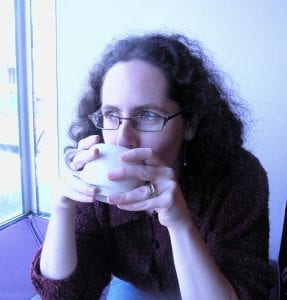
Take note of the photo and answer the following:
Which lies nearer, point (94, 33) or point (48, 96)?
point (94, 33)

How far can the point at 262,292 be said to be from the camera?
66cm

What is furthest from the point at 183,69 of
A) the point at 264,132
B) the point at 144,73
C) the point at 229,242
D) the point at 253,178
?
the point at 264,132

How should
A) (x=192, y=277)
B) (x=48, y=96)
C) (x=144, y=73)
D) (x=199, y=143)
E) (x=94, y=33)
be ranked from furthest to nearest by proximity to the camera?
(x=48, y=96) → (x=94, y=33) → (x=199, y=143) → (x=144, y=73) → (x=192, y=277)

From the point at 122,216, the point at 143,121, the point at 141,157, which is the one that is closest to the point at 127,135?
the point at 143,121

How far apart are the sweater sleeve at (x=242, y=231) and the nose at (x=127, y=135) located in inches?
10.8

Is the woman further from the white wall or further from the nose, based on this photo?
the white wall

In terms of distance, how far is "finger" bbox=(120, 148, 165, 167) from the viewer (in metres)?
0.48

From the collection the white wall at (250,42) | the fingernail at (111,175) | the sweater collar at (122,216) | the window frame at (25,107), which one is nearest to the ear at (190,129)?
the sweater collar at (122,216)

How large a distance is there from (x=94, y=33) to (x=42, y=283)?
1.42 m

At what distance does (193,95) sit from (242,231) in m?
0.35

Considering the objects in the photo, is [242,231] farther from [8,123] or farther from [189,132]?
[8,123]

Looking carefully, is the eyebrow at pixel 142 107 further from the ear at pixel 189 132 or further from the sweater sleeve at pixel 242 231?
the sweater sleeve at pixel 242 231

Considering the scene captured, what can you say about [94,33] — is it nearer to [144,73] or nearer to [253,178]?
[144,73]

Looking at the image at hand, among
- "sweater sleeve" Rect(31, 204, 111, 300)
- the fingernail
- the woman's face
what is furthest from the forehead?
"sweater sleeve" Rect(31, 204, 111, 300)
